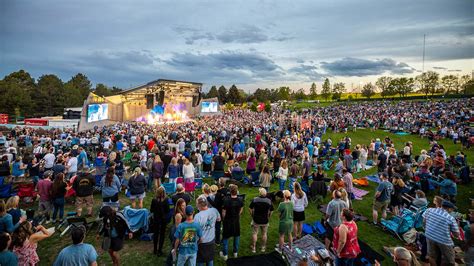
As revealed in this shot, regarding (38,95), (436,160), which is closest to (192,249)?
(436,160)

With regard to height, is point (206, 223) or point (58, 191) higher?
point (206, 223)

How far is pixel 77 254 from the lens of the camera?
3064 mm

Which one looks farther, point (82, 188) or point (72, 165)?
point (72, 165)

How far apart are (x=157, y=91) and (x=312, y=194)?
81.6ft

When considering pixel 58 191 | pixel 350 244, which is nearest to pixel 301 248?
pixel 350 244

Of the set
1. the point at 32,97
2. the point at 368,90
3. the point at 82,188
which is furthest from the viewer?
the point at 368,90

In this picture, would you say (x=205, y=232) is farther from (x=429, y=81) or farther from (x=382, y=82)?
(x=382, y=82)

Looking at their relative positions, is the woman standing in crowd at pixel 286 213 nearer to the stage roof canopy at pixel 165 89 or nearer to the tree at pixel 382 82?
the stage roof canopy at pixel 165 89

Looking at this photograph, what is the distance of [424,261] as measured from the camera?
495 cm

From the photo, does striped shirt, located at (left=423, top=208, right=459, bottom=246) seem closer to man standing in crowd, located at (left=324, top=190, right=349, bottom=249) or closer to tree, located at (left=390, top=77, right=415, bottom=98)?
man standing in crowd, located at (left=324, top=190, right=349, bottom=249)

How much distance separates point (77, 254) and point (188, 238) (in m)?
1.44

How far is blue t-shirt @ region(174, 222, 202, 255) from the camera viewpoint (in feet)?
12.5

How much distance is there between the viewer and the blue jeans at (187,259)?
387 centimetres

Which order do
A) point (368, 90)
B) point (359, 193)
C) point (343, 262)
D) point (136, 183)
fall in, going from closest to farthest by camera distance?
point (343, 262), point (136, 183), point (359, 193), point (368, 90)
